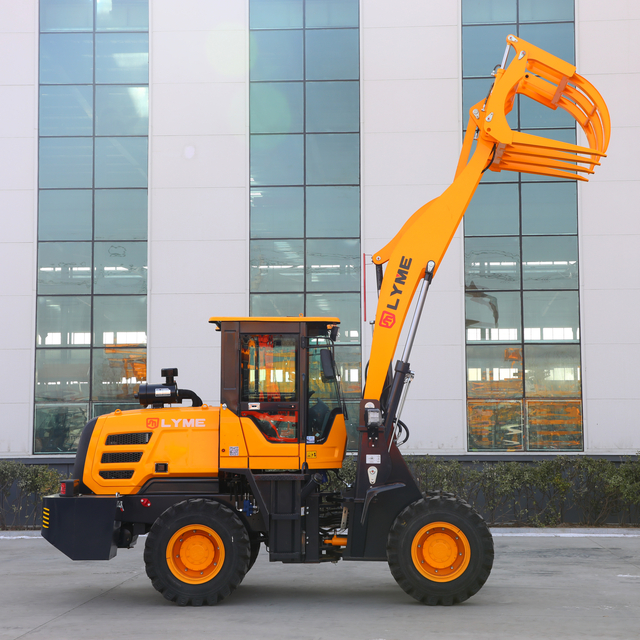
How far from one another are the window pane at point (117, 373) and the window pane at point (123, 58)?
19.0 ft

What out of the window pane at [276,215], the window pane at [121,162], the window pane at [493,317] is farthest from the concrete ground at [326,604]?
the window pane at [121,162]

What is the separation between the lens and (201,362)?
49.4 ft

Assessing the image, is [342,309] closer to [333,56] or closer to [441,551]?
[333,56]

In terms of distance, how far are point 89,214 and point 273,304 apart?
14.3 ft

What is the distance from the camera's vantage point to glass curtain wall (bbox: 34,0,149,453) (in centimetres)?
1525

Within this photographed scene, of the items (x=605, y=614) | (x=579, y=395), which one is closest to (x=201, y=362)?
(x=579, y=395)

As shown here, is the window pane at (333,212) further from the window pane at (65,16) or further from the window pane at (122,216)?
the window pane at (65,16)

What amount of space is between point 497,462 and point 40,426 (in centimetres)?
932

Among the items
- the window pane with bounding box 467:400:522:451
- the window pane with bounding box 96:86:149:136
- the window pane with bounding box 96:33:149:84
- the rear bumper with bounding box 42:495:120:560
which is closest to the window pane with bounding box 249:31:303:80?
the window pane with bounding box 96:33:149:84

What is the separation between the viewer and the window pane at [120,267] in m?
15.4

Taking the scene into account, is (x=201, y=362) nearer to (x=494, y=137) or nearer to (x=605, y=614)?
(x=494, y=137)

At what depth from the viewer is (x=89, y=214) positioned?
1558 centimetres

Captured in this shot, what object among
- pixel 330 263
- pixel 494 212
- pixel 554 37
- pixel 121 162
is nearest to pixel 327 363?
pixel 330 263

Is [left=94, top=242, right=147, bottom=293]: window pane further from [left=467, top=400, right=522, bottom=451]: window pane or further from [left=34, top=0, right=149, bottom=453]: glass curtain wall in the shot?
[left=467, top=400, right=522, bottom=451]: window pane
